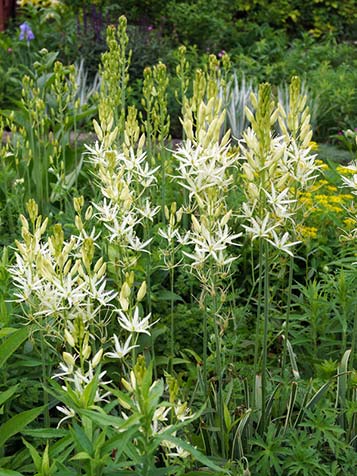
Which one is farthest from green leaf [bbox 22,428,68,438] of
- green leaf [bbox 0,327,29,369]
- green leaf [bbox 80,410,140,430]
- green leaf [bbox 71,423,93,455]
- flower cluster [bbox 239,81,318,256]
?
flower cluster [bbox 239,81,318,256]

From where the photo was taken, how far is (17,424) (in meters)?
2.19

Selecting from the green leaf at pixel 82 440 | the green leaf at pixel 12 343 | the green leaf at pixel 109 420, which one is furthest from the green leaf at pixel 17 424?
the green leaf at pixel 109 420

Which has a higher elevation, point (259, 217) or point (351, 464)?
point (259, 217)

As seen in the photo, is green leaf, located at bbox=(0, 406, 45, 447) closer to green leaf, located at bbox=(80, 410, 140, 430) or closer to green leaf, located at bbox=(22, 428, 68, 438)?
green leaf, located at bbox=(22, 428, 68, 438)

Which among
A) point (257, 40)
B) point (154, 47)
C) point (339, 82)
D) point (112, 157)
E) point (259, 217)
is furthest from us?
point (257, 40)

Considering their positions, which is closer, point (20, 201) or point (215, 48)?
point (20, 201)

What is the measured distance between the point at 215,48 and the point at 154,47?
3.76 feet

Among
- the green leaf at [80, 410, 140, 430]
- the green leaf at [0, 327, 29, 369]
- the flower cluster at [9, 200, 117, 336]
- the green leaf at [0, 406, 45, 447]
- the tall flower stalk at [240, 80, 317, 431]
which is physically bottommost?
the green leaf at [0, 406, 45, 447]

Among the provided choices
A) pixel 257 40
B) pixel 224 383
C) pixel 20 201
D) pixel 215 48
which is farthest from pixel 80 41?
pixel 224 383

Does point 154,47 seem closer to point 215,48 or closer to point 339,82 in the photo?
point 215,48

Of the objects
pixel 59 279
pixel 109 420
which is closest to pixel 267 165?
pixel 59 279

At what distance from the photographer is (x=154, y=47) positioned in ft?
27.9

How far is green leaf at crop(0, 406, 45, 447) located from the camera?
7.15 feet

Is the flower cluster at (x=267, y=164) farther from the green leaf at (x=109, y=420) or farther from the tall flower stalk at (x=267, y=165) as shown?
the green leaf at (x=109, y=420)
